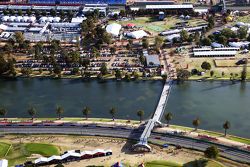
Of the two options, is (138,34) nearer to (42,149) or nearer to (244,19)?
(244,19)

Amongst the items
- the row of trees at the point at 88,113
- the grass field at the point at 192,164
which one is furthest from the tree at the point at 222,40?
the grass field at the point at 192,164

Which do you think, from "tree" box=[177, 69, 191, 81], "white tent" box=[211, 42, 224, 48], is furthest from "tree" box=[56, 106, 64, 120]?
"white tent" box=[211, 42, 224, 48]

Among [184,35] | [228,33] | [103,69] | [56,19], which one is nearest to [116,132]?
[103,69]

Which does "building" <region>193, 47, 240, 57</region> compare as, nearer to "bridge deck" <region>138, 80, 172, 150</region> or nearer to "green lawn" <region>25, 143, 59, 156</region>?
"bridge deck" <region>138, 80, 172, 150</region>

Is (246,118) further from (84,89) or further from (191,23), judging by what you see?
(191,23)

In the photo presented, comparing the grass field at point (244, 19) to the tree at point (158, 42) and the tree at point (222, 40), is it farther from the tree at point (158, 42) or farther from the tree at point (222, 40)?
the tree at point (158, 42)

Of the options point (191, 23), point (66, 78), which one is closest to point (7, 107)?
point (66, 78)

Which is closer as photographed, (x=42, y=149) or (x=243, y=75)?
(x=42, y=149)
